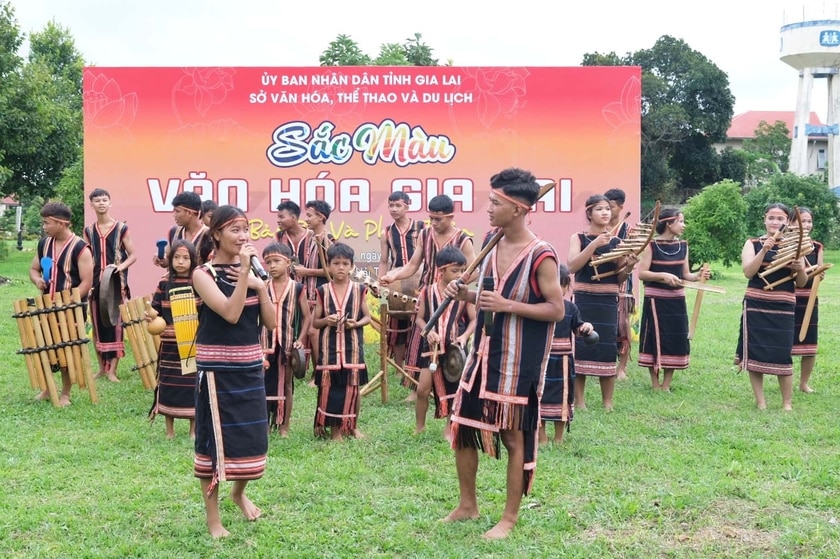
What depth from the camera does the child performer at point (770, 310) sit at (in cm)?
809

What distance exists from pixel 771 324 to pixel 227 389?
5365 mm

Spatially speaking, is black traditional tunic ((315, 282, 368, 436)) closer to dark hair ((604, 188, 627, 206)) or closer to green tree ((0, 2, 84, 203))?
dark hair ((604, 188, 627, 206))

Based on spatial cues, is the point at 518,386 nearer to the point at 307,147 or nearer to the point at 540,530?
the point at 540,530

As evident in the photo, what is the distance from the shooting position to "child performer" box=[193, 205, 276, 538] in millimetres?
4809

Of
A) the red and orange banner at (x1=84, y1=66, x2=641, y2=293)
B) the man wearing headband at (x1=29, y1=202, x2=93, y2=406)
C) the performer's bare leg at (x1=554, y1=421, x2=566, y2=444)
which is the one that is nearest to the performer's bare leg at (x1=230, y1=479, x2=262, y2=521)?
the performer's bare leg at (x1=554, y1=421, x2=566, y2=444)

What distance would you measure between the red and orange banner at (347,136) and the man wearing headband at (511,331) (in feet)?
23.3

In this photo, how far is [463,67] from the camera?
1177cm

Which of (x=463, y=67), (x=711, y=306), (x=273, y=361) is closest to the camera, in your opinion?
(x=273, y=361)

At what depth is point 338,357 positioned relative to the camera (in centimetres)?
713

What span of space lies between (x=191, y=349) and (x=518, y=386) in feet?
6.52

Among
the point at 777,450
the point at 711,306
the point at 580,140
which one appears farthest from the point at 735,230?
the point at 777,450

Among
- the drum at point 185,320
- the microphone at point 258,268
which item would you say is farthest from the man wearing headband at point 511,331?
the drum at point 185,320

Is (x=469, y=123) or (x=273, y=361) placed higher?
(x=469, y=123)

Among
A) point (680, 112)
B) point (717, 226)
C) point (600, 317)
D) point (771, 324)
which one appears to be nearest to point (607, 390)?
point (600, 317)
